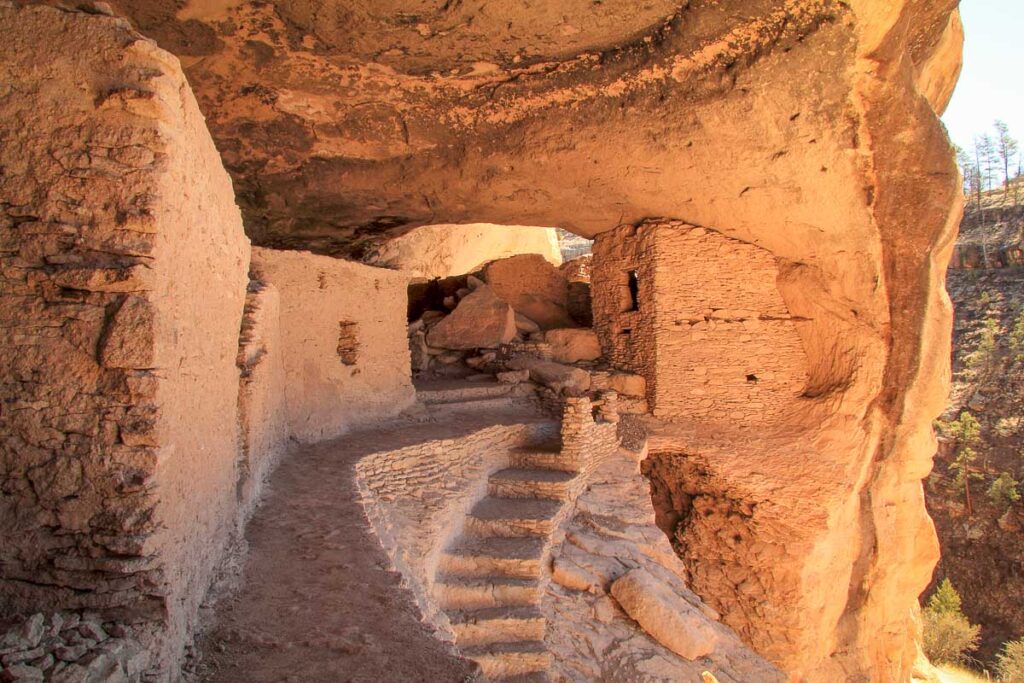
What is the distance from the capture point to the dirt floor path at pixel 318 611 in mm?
2727

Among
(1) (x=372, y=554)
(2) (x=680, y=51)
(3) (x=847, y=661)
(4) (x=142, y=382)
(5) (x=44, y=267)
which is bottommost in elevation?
(3) (x=847, y=661)

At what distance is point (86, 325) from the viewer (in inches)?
99.0

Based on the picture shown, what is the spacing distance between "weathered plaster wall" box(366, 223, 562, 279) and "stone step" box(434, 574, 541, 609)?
6203 millimetres

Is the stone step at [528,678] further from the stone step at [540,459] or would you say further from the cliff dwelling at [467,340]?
the stone step at [540,459]

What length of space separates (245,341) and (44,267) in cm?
204

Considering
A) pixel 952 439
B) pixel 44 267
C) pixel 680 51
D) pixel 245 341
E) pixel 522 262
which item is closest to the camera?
pixel 44 267

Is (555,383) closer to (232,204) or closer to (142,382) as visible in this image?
(232,204)

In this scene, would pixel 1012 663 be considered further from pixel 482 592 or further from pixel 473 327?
pixel 482 592

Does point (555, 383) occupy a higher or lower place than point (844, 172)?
lower

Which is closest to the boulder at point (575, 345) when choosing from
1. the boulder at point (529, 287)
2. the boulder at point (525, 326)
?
the boulder at point (525, 326)

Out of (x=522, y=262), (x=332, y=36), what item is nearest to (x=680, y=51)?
(x=332, y=36)

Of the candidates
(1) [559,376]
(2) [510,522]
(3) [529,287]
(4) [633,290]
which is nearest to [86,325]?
(2) [510,522]

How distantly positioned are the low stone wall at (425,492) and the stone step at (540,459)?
142 mm

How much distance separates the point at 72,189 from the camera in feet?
8.40
